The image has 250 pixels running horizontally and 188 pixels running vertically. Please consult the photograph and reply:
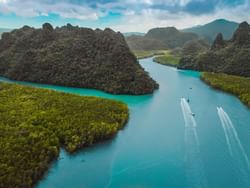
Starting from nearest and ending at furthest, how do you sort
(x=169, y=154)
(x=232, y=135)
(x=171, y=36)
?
1. (x=169, y=154)
2. (x=232, y=135)
3. (x=171, y=36)

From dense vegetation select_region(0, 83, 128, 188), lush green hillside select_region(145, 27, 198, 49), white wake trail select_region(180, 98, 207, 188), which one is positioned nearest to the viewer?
dense vegetation select_region(0, 83, 128, 188)

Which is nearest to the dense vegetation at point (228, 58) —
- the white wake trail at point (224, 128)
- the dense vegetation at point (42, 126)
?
the white wake trail at point (224, 128)

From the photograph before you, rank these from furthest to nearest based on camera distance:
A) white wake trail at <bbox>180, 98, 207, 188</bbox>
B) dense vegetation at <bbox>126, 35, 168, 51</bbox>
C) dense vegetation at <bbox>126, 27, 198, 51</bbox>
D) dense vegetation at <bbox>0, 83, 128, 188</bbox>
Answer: dense vegetation at <bbox>126, 27, 198, 51</bbox>, dense vegetation at <bbox>126, 35, 168, 51</bbox>, white wake trail at <bbox>180, 98, 207, 188</bbox>, dense vegetation at <bbox>0, 83, 128, 188</bbox>

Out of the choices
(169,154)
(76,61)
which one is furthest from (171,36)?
(169,154)

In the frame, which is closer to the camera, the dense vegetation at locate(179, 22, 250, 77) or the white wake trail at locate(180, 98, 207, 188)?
the white wake trail at locate(180, 98, 207, 188)

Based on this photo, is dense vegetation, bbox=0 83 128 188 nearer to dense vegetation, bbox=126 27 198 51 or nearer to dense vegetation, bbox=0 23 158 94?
dense vegetation, bbox=0 23 158 94

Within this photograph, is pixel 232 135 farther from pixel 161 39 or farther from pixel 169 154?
pixel 161 39

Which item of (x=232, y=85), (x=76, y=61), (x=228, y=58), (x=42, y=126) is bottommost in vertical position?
(x=232, y=85)

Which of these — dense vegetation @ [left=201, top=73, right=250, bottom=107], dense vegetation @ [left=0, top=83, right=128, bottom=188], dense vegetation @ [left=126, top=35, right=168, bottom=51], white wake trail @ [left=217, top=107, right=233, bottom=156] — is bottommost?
dense vegetation @ [left=126, top=35, right=168, bottom=51]

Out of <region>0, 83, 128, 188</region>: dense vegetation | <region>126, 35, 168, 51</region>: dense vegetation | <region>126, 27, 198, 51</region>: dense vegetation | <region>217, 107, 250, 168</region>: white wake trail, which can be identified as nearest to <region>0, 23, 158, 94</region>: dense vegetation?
<region>0, 83, 128, 188</region>: dense vegetation
